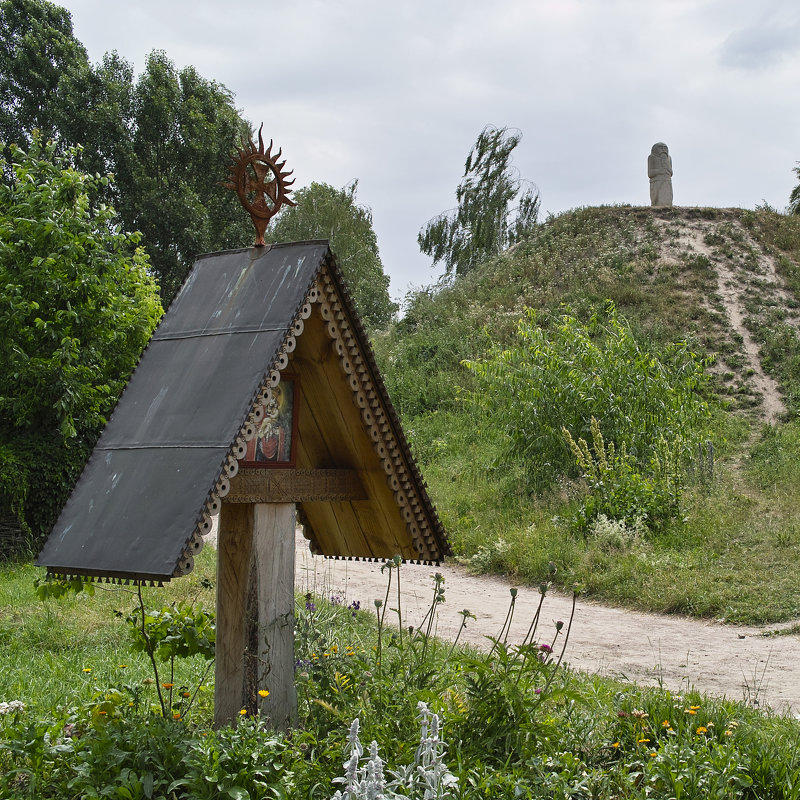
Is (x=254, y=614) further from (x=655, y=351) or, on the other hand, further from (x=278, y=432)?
(x=655, y=351)

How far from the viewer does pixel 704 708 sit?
4312mm

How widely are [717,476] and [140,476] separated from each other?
1076 centimetres

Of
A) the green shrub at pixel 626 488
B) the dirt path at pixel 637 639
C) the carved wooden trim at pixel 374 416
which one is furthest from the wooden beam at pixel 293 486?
the green shrub at pixel 626 488

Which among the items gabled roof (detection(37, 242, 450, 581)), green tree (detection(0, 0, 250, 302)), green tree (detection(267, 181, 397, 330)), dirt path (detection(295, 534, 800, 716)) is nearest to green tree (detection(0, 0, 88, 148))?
green tree (detection(0, 0, 250, 302))

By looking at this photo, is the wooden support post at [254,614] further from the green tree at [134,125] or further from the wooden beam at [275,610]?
the green tree at [134,125]

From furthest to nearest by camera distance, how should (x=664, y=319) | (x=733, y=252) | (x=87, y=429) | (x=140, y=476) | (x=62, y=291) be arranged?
(x=733, y=252)
(x=664, y=319)
(x=87, y=429)
(x=62, y=291)
(x=140, y=476)

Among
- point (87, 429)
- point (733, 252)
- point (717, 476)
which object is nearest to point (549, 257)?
point (733, 252)

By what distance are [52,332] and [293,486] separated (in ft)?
24.9

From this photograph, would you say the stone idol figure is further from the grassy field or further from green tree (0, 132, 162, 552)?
green tree (0, 132, 162, 552)

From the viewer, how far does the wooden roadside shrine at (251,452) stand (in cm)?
309

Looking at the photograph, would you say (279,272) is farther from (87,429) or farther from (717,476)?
(717,476)

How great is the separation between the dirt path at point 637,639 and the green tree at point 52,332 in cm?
349

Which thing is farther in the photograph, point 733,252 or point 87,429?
point 733,252

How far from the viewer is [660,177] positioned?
2822 centimetres
